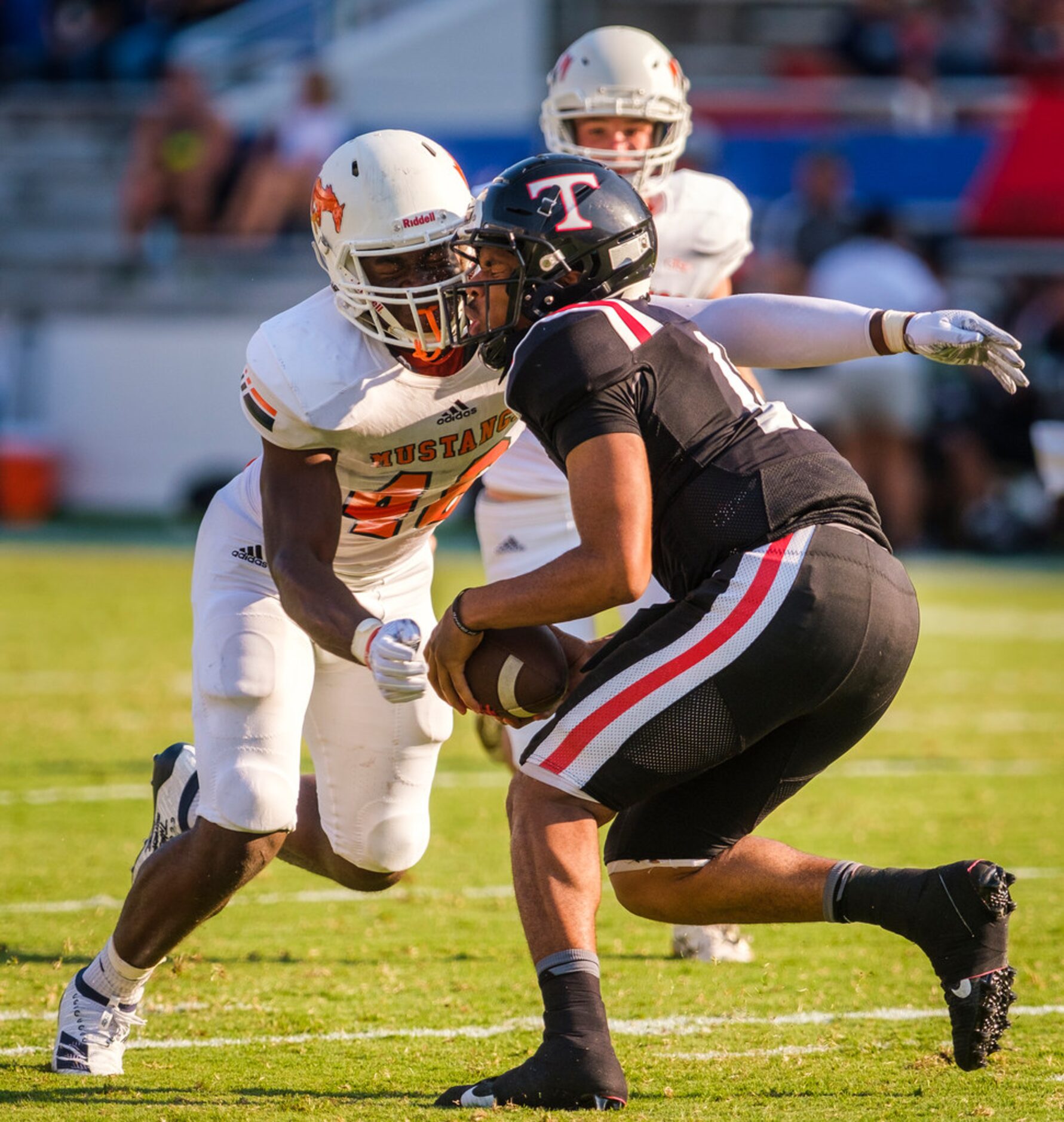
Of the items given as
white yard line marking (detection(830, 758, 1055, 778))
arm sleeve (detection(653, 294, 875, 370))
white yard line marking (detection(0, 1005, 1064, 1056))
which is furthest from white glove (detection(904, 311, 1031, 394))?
white yard line marking (detection(830, 758, 1055, 778))

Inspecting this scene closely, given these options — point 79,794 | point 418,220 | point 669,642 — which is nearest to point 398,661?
point 669,642

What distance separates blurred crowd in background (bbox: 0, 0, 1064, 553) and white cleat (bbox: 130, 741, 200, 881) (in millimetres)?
6290

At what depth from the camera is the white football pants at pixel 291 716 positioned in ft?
10.6

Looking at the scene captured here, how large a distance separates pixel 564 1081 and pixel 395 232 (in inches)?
61.1

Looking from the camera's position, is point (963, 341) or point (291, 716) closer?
point (963, 341)

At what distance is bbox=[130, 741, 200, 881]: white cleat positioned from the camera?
3.52 meters

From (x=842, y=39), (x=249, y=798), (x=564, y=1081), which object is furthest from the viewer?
(x=842, y=39)

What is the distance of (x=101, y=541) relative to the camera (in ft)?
39.3

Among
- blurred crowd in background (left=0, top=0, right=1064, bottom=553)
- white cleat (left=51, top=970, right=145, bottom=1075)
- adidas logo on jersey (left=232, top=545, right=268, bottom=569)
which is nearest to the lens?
white cleat (left=51, top=970, right=145, bottom=1075)

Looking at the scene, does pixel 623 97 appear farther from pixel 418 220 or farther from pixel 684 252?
pixel 418 220

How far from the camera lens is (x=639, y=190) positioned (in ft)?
14.6

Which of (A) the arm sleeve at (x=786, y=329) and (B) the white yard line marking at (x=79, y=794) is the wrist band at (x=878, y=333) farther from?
(B) the white yard line marking at (x=79, y=794)

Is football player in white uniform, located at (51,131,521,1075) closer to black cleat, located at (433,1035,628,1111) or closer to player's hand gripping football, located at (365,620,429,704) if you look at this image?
player's hand gripping football, located at (365,620,429,704)

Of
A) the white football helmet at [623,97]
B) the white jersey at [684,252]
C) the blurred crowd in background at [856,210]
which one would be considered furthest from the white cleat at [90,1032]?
the blurred crowd in background at [856,210]
